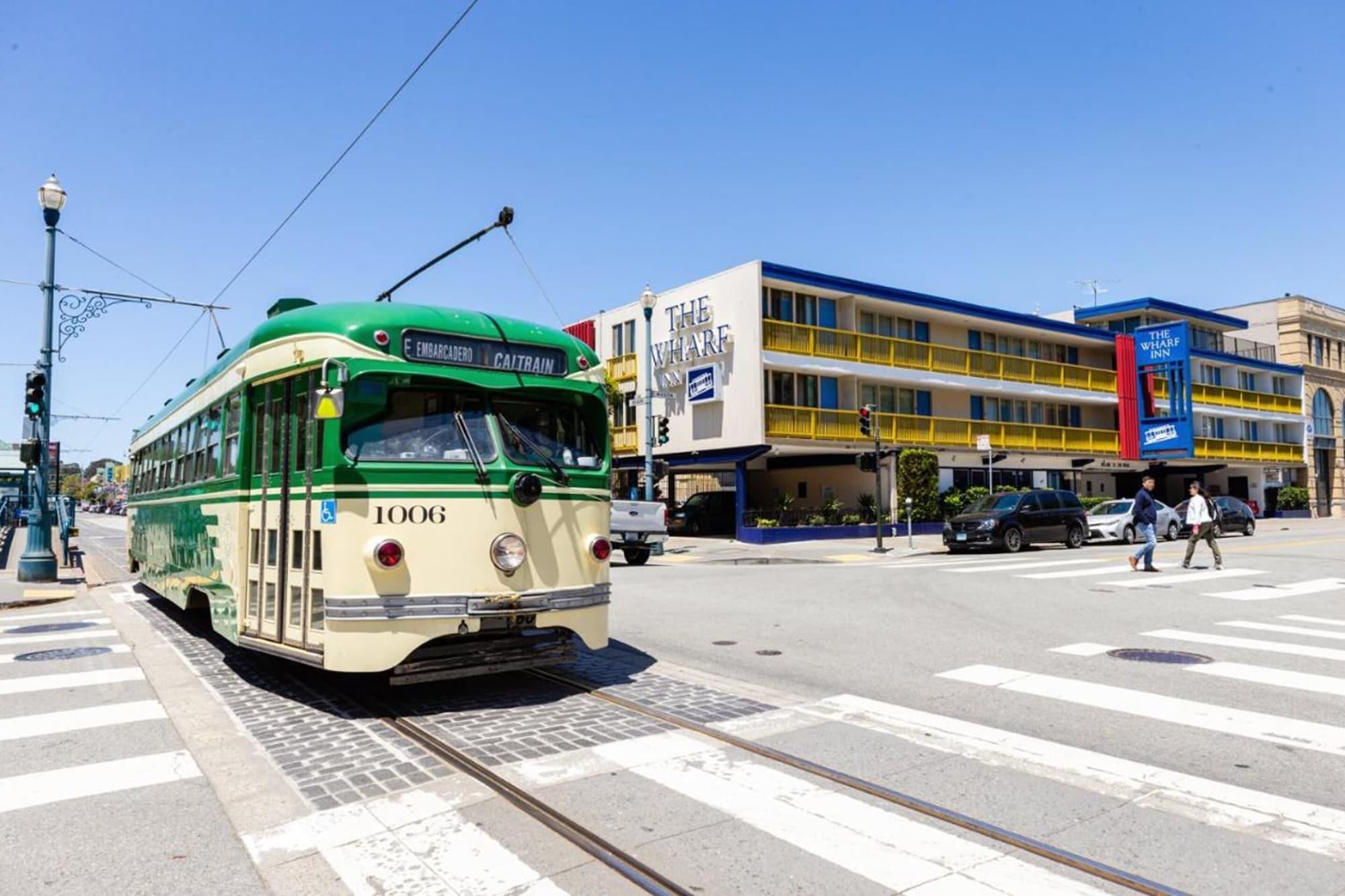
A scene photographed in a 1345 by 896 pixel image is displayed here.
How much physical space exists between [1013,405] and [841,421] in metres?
11.6

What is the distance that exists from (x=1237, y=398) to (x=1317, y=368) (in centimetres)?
1124

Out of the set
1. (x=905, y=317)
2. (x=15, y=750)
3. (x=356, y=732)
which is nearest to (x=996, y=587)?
(x=356, y=732)

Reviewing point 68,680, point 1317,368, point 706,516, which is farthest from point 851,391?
point 1317,368

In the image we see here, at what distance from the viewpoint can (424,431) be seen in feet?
22.2

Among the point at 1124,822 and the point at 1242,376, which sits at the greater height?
the point at 1242,376

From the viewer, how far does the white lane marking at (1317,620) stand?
11.0 metres

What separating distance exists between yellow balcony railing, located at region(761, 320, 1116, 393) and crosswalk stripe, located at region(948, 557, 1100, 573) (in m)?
12.8

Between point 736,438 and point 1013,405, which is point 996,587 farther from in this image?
point 1013,405

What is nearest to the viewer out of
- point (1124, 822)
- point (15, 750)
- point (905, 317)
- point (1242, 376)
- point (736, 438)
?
point (1124, 822)

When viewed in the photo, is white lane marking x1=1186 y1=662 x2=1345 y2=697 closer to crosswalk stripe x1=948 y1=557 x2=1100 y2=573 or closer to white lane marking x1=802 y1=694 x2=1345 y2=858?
white lane marking x1=802 y1=694 x2=1345 y2=858

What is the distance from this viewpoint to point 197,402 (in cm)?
1012

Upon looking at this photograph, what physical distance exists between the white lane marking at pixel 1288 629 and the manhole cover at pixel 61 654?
12767 mm

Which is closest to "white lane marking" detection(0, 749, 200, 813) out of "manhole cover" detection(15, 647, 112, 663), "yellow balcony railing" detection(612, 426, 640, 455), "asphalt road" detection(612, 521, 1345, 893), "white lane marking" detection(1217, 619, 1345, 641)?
"asphalt road" detection(612, 521, 1345, 893)

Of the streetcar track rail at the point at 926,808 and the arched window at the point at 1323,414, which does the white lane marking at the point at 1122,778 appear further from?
the arched window at the point at 1323,414
